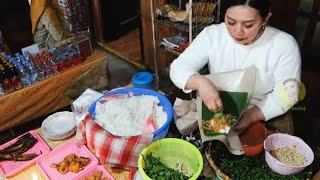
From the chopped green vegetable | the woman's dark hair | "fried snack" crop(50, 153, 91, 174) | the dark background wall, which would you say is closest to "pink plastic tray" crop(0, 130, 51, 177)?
"fried snack" crop(50, 153, 91, 174)

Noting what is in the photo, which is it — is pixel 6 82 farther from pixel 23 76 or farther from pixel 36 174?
pixel 36 174

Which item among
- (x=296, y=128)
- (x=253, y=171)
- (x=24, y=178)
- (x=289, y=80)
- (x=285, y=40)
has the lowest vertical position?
(x=296, y=128)

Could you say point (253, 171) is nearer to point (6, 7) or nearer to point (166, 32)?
point (166, 32)

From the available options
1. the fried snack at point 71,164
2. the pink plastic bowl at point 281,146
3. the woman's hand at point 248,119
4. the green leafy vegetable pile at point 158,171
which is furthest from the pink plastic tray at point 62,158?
the pink plastic bowl at point 281,146

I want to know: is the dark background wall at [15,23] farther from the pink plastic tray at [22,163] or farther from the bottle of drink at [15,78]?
the pink plastic tray at [22,163]

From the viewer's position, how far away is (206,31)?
168 cm

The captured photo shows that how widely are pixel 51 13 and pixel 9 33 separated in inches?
35.8

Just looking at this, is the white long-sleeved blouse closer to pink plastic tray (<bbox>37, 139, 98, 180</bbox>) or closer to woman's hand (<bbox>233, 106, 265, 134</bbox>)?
woman's hand (<bbox>233, 106, 265, 134</bbox>)

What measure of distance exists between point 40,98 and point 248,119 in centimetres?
232

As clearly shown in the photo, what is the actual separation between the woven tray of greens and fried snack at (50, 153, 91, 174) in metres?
0.64

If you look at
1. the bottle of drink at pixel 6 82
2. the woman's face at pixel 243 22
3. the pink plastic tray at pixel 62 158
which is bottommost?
the bottle of drink at pixel 6 82

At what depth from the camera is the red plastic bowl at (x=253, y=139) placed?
1305mm

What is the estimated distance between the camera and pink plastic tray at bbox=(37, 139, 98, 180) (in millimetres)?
1474

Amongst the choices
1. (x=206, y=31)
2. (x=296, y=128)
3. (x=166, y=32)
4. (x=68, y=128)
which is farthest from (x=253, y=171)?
(x=166, y=32)
